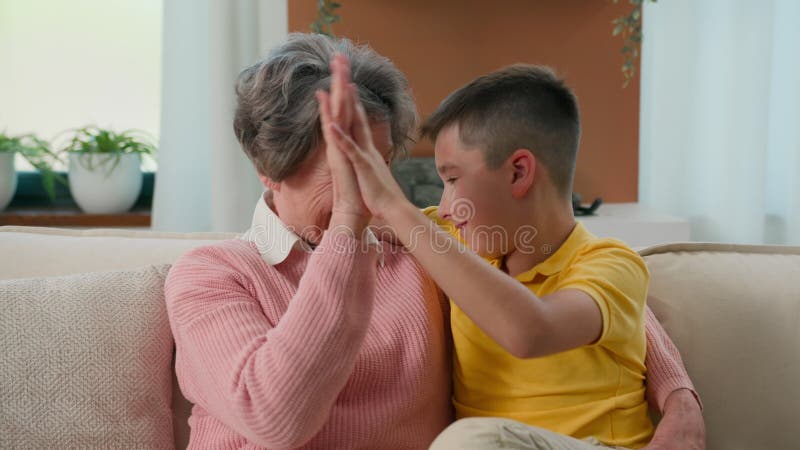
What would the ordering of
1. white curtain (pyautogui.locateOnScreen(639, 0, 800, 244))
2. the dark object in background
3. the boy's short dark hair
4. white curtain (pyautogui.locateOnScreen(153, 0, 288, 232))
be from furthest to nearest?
1. white curtain (pyautogui.locateOnScreen(639, 0, 800, 244))
2. the dark object in background
3. white curtain (pyautogui.locateOnScreen(153, 0, 288, 232))
4. the boy's short dark hair

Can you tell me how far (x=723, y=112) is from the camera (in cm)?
345

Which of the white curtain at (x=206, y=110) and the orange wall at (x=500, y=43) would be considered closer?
the white curtain at (x=206, y=110)

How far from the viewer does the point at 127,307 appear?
1.48 metres

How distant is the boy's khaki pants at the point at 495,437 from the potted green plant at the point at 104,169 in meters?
2.55

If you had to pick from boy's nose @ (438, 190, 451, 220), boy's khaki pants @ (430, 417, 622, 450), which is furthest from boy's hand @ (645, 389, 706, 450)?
boy's nose @ (438, 190, 451, 220)

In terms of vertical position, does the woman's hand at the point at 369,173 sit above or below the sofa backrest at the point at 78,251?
above

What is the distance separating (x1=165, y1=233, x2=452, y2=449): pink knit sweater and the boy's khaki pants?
0.18 meters

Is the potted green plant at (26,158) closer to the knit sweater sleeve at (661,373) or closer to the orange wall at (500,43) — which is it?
the orange wall at (500,43)

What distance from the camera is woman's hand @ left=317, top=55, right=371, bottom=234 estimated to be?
3.63 feet

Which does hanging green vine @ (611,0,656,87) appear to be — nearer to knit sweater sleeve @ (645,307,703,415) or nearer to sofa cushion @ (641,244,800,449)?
sofa cushion @ (641,244,800,449)

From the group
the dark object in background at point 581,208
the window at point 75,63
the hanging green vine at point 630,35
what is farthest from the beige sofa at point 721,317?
the window at point 75,63

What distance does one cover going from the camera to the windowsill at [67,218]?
130 inches

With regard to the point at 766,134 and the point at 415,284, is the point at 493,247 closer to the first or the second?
the point at 415,284

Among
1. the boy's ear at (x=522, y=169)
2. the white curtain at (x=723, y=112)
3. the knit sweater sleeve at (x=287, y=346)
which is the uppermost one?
the white curtain at (x=723, y=112)
